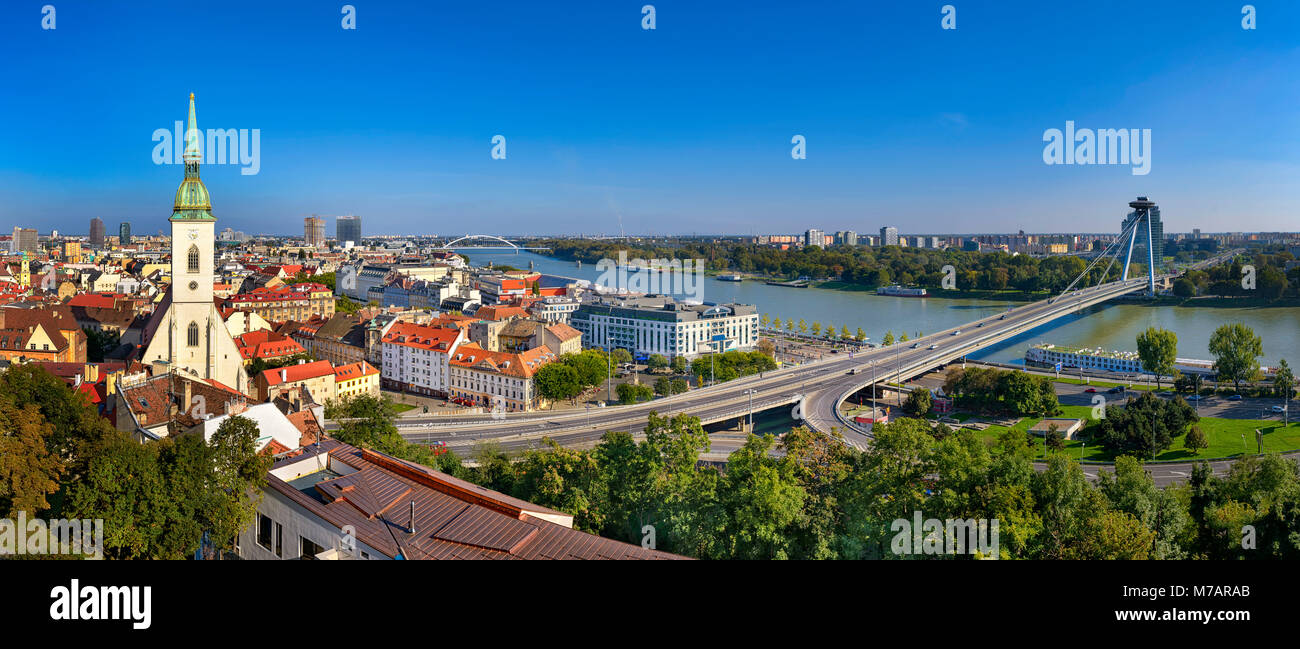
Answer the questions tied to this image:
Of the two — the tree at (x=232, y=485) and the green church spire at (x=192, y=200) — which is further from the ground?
the green church spire at (x=192, y=200)

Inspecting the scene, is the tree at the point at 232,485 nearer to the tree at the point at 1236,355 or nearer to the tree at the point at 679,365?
the tree at the point at 679,365

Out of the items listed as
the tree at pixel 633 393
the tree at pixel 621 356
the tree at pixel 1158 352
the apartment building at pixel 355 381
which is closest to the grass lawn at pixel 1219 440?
the tree at pixel 1158 352

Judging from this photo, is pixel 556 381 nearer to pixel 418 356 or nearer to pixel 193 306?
pixel 418 356

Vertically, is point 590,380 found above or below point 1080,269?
below

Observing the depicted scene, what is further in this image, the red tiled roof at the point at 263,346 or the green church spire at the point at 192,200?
the red tiled roof at the point at 263,346

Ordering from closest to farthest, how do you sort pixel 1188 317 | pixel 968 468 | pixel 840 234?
pixel 968 468 → pixel 1188 317 → pixel 840 234
